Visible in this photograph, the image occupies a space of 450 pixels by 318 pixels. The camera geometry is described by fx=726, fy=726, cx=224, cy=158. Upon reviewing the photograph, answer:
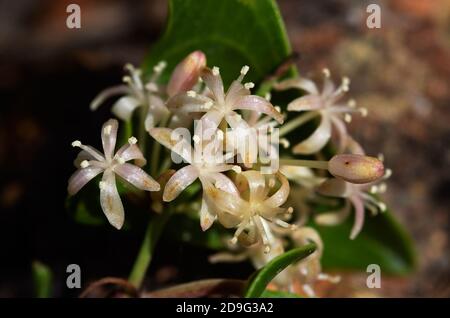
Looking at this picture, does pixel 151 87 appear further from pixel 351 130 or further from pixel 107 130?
pixel 351 130

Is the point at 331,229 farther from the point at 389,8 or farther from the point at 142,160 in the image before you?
the point at 389,8

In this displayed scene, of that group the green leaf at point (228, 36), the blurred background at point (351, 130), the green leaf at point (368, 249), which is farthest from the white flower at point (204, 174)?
the green leaf at point (368, 249)


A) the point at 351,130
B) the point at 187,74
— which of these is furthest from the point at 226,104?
the point at 351,130

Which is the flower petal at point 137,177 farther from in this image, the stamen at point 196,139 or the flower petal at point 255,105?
the flower petal at point 255,105

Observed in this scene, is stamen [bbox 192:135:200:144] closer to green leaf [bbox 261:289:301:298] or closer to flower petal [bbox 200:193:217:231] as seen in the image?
flower petal [bbox 200:193:217:231]

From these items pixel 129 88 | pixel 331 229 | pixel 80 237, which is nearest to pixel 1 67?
pixel 80 237

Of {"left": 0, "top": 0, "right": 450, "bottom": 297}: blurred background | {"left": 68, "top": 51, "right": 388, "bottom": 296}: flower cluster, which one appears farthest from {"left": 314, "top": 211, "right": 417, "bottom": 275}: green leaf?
{"left": 68, "top": 51, "right": 388, "bottom": 296}: flower cluster
